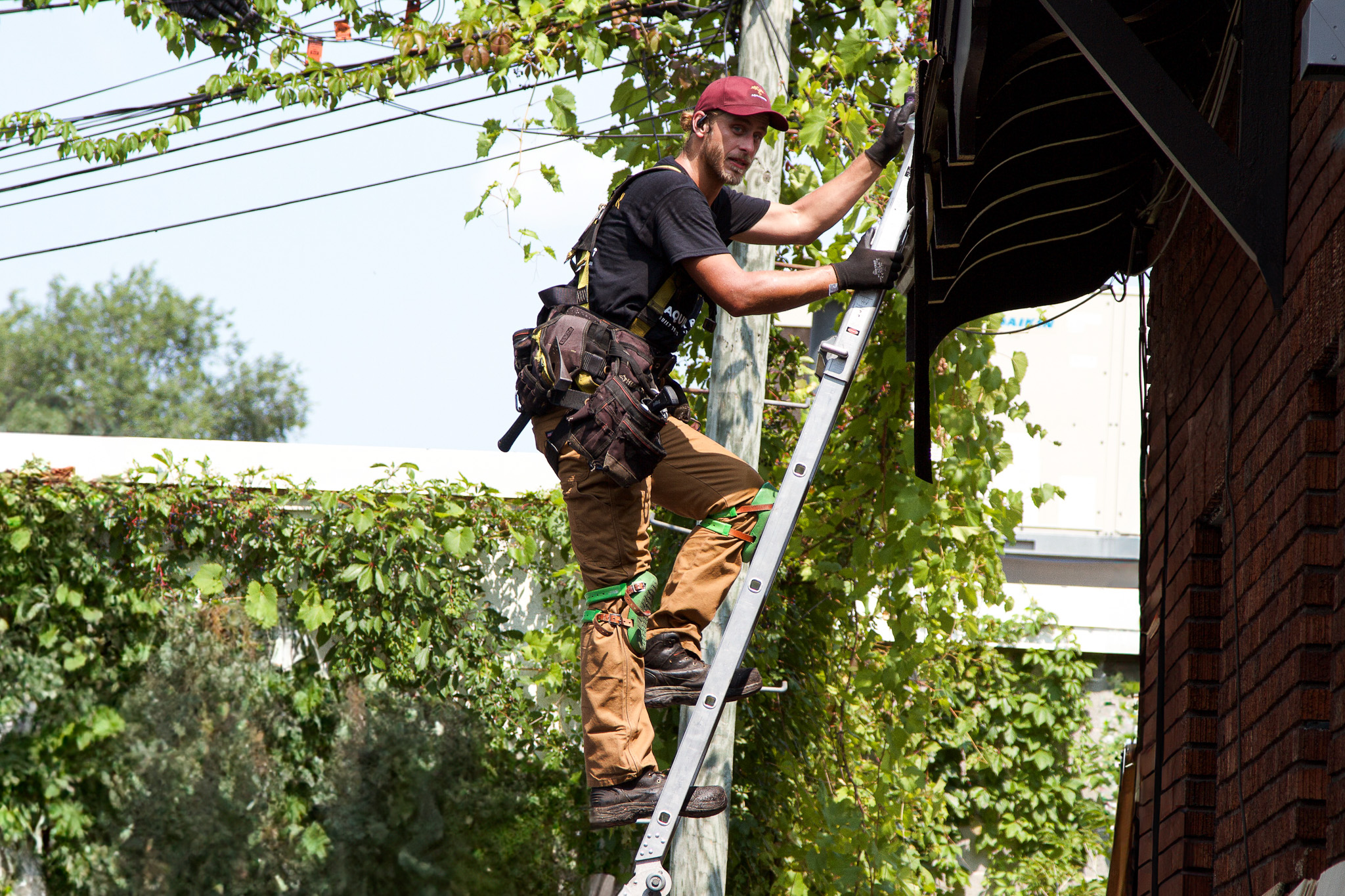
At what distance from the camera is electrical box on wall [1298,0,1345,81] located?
2109mm

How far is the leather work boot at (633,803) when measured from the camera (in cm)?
348

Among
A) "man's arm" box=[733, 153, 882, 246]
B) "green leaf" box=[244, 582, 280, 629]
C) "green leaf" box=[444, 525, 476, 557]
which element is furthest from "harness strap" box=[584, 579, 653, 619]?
"green leaf" box=[244, 582, 280, 629]

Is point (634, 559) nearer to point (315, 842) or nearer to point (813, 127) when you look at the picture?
point (813, 127)

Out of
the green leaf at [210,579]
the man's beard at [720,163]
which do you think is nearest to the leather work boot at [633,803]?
the man's beard at [720,163]

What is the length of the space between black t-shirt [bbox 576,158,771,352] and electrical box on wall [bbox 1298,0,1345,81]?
168 centimetres

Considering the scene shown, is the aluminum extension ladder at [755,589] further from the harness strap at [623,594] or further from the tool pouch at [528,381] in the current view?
the tool pouch at [528,381]

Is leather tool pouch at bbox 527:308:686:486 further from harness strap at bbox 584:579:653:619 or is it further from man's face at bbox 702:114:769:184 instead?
man's face at bbox 702:114:769:184

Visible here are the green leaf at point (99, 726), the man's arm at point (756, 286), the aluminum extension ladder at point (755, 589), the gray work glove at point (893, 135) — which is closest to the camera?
the aluminum extension ladder at point (755, 589)

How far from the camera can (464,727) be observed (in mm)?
7762

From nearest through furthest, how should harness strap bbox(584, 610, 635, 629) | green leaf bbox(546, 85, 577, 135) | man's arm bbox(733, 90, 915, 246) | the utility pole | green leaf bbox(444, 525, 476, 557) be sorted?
1. harness strap bbox(584, 610, 635, 629)
2. man's arm bbox(733, 90, 915, 246)
3. the utility pole
4. green leaf bbox(546, 85, 577, 135)
5. green leaf bbox(444, 525, 476, 557)

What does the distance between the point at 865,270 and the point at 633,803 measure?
61.5 inches

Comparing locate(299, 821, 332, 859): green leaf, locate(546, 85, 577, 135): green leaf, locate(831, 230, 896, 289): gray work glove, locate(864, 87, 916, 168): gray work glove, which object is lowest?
locate(299, 821, 332, 859): green leaf

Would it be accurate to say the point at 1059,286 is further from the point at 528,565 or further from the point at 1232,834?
the point at 528,565

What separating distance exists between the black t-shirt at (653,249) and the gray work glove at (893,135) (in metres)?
0.76
